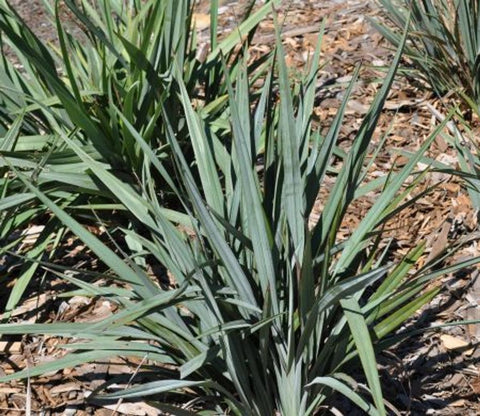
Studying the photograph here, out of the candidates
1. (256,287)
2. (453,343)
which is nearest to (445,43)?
(453,343)

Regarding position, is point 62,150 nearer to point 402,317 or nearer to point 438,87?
point 402,317

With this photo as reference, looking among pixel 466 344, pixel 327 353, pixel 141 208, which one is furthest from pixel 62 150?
pixel 466 344

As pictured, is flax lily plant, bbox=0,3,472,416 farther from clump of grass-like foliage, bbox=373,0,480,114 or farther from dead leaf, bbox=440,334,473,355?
clump of grass-like foliage, bbox=373,0,480,114

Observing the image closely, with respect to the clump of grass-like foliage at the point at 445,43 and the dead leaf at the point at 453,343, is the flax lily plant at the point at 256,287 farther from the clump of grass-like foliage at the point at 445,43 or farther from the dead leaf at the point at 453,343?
the clump of grass-like foliage at the point at 445,43

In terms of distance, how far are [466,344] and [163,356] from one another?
1035 mm

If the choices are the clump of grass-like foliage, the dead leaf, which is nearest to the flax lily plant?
the dead leaf

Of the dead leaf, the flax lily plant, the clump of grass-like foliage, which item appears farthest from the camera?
the clump of grass-like foliage

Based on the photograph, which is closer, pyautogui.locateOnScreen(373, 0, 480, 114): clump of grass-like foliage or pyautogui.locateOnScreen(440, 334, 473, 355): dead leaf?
pyautogui.locateOnScreen(440, 334, 473, 355): dead leaf

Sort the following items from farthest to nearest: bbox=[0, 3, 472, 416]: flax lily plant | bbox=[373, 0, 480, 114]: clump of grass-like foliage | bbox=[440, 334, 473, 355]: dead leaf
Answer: bbox=[373, 0, 480, 114]: clump of grass-like foliage → bbox=[440, 334, 473, 355]: dead leaf → bbox=[0, 3, 472, 416]: flax lily plant

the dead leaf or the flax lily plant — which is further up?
the flax lily plant

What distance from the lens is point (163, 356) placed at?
2.25 metres

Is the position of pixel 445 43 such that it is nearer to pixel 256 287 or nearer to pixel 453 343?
pixel 453 343

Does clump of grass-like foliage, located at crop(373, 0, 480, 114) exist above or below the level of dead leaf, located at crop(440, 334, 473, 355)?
above

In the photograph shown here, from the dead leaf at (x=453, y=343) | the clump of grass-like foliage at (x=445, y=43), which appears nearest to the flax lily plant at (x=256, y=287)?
the dead leaf at (x=453, y=343)
